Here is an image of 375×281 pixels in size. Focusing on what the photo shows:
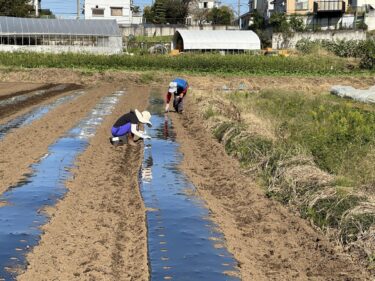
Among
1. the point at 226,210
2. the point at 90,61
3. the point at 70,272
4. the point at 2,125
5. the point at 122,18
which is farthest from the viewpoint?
the point at 122,18

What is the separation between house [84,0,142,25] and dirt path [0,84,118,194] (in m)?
54.4

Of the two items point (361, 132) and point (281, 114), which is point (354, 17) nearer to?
point (281, 114)

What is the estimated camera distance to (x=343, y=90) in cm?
2302

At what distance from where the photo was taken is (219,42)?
4531 centimetres

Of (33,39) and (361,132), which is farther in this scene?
(33,39)

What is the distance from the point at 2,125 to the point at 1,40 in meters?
30.1

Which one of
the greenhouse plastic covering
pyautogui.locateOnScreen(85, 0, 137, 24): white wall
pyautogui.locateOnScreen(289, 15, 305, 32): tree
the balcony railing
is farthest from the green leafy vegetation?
pyautogui.locateOnScreen(85, 0, 137, 24): white wall

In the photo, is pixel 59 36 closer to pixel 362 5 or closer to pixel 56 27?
pixel 56 27

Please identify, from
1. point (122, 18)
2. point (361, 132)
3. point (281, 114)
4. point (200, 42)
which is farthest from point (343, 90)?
point (122, 18)

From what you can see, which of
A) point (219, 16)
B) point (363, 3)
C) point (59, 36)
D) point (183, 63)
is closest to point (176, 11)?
point (219, 16)

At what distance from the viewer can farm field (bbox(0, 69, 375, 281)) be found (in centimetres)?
493

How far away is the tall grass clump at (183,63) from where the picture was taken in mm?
36406

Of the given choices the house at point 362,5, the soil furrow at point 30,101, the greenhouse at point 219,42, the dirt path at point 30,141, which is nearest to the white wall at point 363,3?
the house at point 362,5

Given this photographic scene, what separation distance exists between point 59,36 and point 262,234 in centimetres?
3924
